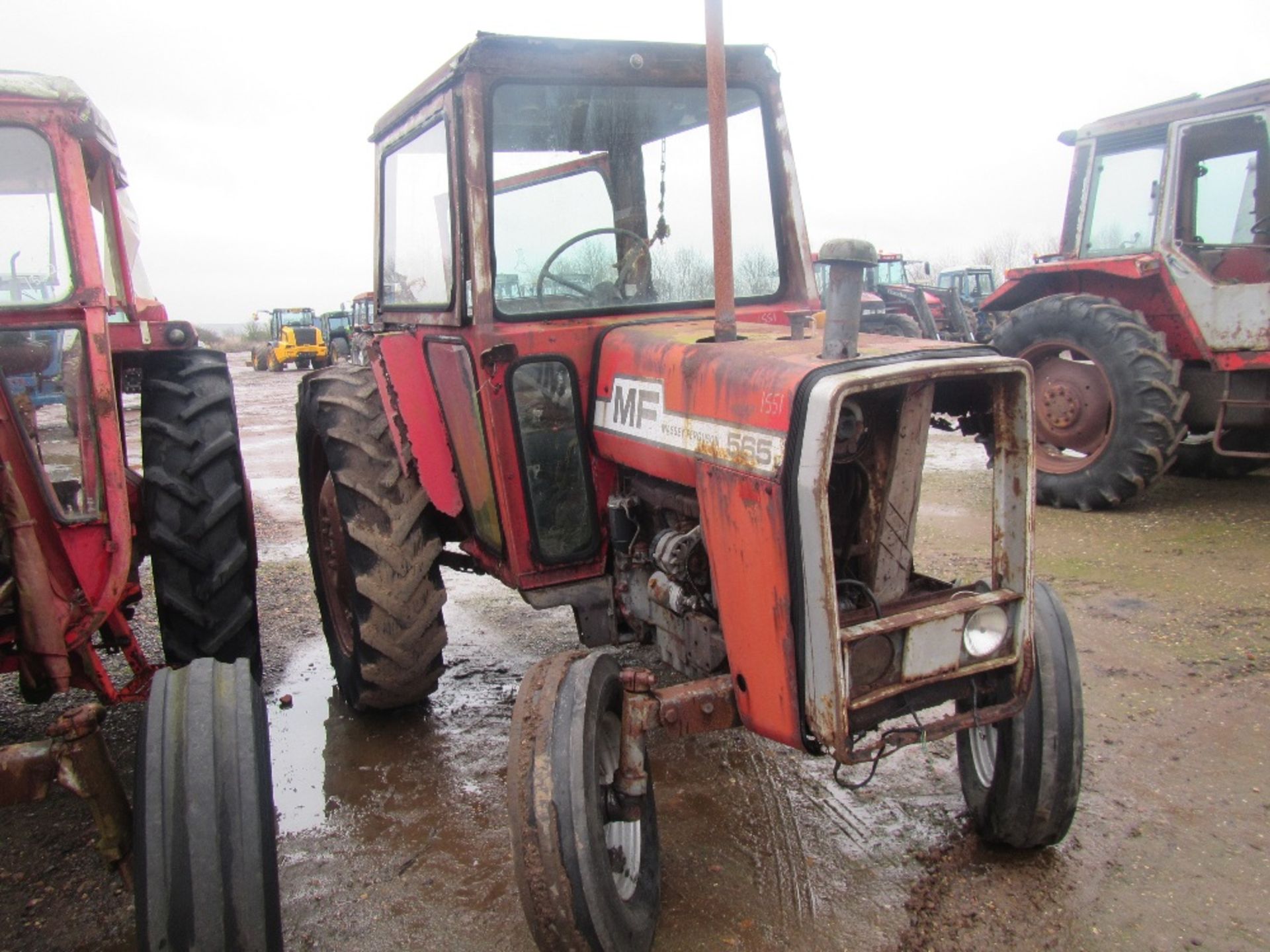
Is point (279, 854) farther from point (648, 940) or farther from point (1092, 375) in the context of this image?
point (1092, 375)

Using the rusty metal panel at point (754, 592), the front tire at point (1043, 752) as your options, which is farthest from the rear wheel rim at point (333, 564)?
the front tire at point (1043, 752)

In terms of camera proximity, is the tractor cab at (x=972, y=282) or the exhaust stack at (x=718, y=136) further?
the tractor cab at (x=972, y=282)

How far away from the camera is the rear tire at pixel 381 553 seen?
11.1ft

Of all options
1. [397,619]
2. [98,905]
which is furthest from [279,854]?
[397,619]

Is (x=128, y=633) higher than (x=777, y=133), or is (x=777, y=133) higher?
(x=777, y=133)

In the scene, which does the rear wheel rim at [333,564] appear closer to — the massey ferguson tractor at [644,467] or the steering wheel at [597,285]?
the massey ferguson tractor at [644,467]

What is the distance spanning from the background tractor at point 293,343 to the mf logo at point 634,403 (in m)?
28.0

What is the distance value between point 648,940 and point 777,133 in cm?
259

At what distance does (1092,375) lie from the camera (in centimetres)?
663

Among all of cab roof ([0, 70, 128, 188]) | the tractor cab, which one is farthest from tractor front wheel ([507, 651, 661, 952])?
the tractor cab

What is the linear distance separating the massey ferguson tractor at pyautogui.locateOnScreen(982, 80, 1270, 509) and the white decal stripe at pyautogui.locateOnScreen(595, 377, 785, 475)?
4.05 metres

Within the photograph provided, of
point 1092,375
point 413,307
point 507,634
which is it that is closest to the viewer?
point 413,307

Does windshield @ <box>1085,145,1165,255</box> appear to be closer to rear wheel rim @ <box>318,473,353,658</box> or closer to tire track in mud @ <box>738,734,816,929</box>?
tire track in mud @ <box>738,734,816,929</box>

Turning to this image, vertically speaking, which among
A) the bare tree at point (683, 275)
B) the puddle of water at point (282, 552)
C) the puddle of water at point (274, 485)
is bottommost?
the puddle of water at point (282, 552)
